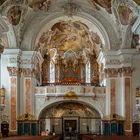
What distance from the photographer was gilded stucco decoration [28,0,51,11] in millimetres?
33209

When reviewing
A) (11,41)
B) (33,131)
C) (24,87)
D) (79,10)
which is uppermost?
(79,10)

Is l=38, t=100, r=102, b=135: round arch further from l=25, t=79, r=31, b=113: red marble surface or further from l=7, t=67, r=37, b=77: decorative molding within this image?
l=7, t=67, r=37, b=77: decorative molding

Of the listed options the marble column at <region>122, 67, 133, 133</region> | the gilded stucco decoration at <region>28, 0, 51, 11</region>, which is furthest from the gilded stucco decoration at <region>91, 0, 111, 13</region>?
the marble column at <region>122, 67, 133, 133</region>

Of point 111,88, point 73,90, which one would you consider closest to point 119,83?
point 111,88

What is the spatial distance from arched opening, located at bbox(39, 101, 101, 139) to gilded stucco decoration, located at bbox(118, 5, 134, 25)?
35.5 ft

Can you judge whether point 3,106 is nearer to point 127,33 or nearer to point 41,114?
point 41,114

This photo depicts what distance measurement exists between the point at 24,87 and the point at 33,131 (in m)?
3.19

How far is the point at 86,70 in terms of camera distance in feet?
144

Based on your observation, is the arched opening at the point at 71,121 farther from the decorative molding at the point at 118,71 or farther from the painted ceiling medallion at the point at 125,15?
the painted ceiling medallion at the point at 125,15

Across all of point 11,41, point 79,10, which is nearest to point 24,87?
point 11,41

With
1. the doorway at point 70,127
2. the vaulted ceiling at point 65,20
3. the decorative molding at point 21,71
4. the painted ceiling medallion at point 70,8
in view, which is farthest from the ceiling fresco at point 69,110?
the painted ceiling medallion at point 70,8

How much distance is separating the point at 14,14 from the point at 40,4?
109 inches

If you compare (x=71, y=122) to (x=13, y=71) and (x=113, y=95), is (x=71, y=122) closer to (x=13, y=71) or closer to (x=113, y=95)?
(x=113, y=95)

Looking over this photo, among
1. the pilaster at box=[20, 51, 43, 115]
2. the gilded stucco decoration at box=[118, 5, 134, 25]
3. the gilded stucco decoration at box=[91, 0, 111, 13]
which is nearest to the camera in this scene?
the gilded stucco decoration at box=[118, 5, 134, 25]
